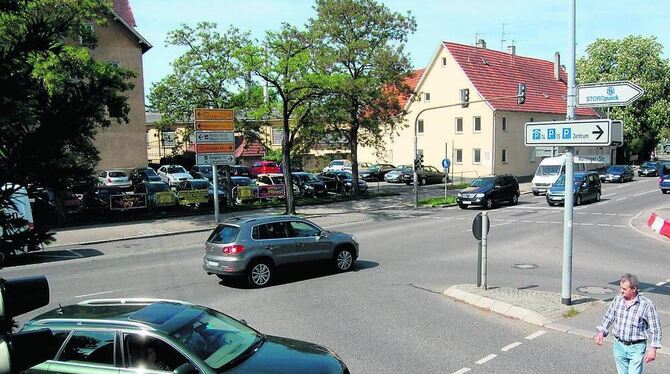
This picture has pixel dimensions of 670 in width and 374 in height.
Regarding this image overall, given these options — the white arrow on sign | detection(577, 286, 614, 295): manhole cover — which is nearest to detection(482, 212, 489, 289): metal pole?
detection(577, 286, 614, 295): manhole cover

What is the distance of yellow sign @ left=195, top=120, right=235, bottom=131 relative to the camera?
24.9 meters

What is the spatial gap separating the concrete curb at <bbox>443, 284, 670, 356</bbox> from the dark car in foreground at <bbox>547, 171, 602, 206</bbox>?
2108cm

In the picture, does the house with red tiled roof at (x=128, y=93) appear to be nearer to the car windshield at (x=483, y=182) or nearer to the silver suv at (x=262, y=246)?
the car windshield at (x=483, y=182)

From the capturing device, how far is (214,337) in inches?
222

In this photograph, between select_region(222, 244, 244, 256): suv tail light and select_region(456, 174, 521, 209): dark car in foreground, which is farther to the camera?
select_region(456, 174, 521, 209): dark car in foreground

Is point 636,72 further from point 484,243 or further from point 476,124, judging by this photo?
point 484,243

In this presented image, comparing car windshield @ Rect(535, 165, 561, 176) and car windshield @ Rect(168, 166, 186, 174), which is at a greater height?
car windshield @ Rect(168, 166, 186, 174)

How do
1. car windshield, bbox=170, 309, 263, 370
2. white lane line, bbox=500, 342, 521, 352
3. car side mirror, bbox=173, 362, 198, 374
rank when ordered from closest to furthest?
car side mirror, bbox=173, 362, 198, 374 < car windshield, bbox=170, 309, 263, 370 < white lane line, bbox=500, 342, 521, 352

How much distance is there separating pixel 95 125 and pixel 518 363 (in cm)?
667

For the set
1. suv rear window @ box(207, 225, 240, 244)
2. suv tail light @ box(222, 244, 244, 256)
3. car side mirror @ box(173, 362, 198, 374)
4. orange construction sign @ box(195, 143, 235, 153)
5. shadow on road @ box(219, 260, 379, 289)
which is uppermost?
orange construction sign @ box(195, 143, 235, 153)

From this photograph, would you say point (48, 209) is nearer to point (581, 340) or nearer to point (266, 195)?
point (581, 340)

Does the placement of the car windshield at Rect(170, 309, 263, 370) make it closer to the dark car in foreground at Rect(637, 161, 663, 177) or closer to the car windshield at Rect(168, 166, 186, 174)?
the car windshield at Rect(168, 166, 186, 174)

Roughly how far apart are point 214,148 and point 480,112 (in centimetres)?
2973

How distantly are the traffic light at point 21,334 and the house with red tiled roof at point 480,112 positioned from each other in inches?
1712
